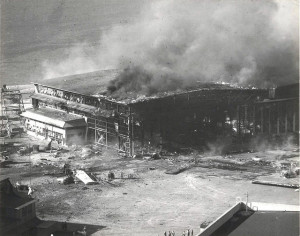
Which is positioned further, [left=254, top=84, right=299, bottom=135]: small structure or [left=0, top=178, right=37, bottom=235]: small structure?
[left=254, top=84, right=299, bottom=135]: small structure

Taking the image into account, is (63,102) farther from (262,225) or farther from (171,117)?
(262,225)

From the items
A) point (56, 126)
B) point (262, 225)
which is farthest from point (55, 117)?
point (262, 225)

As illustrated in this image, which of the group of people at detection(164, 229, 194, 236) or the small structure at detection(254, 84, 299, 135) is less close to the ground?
the small structure at detection(254, 84, 299, 135)

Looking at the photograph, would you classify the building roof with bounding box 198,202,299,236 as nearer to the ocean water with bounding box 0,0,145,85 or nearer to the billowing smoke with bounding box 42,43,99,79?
the billowing smoke with bounding box 42,43,99,79

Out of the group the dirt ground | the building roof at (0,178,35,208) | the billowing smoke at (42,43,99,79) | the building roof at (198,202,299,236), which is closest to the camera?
the building roof at (198,202,299,236)

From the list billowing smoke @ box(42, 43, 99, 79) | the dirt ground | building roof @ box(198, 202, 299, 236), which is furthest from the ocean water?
building roof @ box(198, 202, 299, 236)

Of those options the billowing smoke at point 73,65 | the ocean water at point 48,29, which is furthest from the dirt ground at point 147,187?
the ocean water at point 48,29

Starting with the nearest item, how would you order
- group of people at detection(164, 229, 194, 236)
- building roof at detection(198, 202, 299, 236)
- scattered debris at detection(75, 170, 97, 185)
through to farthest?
1. building roof at detection(198, 202, 299, 236)
2. group of people at detection(164, 229, 194, 236)
3. scattered debris at detection(75, 170, 97, 185)

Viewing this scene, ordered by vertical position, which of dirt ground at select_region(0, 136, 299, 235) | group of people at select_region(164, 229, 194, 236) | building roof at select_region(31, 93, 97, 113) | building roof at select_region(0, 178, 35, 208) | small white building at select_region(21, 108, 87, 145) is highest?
building roof at select_region(31, 93, 97, 113)

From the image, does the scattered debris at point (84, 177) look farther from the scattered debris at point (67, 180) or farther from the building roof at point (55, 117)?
the building roof at point (55, 117)
